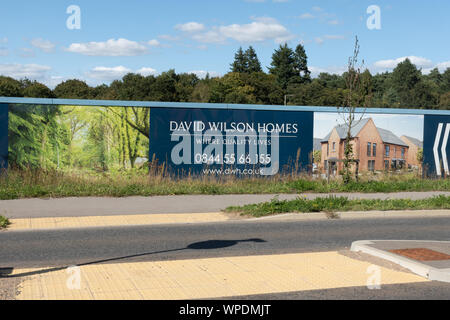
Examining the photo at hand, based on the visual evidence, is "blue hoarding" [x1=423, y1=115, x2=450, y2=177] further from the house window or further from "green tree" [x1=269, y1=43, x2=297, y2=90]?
"green tree" [x1=269, y1=43, x2=297, y2=90]

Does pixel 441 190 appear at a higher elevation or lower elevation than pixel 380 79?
lower

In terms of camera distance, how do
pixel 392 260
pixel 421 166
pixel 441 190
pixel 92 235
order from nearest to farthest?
pixel 392 260 < pixel 92 235 < pixel 441 190 < pixel 421 166

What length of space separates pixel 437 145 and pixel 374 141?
2.99 m

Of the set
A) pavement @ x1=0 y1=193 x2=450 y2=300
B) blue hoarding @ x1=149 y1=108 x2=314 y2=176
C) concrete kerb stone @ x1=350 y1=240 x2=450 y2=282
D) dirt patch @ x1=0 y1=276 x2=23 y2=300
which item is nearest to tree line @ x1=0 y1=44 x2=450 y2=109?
blue hoarding @ x1=149 y1=108 x2=314 y2=176

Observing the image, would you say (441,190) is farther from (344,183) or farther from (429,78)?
(429,78)

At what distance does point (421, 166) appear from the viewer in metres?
22.2

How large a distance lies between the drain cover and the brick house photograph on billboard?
40.9 feet

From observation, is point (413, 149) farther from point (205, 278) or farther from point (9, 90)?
point (9, 90)

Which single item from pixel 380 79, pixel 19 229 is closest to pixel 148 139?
pixel 19 229

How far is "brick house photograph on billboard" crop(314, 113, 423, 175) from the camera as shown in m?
21.2

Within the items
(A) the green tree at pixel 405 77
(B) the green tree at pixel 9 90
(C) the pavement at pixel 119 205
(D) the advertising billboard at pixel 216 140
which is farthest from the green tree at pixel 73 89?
(C) the pavement at pixel 119 205

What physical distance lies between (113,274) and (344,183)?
509 inches

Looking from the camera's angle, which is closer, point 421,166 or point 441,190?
point 441,190
